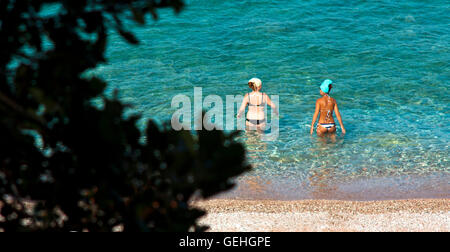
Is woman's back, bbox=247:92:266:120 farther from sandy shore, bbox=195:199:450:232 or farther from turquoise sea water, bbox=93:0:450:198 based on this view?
sandy shore, bbox=195:199:450:232

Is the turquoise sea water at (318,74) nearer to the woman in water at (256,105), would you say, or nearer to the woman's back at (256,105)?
the woman in water at (256,105)

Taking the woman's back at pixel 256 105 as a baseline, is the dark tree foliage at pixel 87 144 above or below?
above

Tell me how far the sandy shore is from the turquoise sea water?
698mm

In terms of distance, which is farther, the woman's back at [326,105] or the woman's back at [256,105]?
the woman's back at [256,105]

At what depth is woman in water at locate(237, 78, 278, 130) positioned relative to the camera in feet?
37.2

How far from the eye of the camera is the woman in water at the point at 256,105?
11352 mm

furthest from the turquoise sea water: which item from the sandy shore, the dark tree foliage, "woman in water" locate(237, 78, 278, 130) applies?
the dark tree foliage

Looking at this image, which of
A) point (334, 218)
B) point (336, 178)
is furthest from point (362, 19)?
point (334, 218)

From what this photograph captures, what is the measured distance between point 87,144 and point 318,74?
14420 mm

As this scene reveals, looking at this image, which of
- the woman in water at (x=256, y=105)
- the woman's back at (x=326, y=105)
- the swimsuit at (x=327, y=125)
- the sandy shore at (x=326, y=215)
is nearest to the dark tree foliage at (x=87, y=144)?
the sandy shore at (x=326, y=215)

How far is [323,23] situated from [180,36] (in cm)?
577

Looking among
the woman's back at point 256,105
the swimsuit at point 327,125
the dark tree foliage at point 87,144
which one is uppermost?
the dark tree foliage at point 87,144

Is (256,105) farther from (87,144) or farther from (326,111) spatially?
(87,144)

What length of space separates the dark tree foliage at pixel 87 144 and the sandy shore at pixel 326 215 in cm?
499
